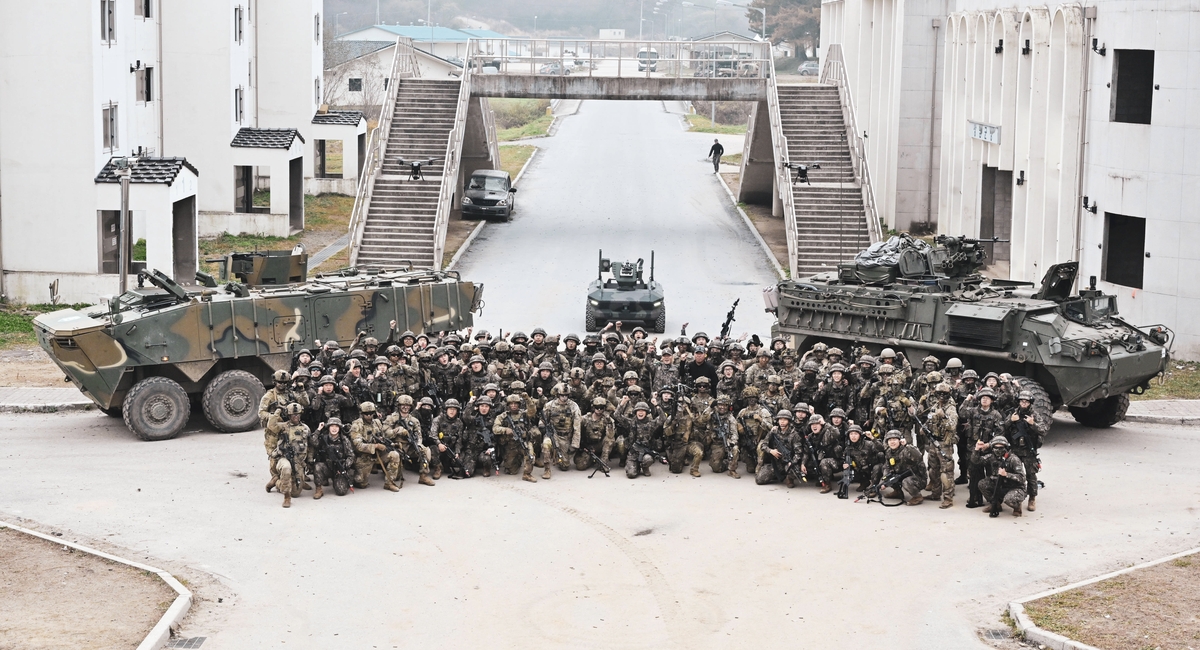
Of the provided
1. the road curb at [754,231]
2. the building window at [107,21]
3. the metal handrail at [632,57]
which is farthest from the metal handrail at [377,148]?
the road curb at [754,231]

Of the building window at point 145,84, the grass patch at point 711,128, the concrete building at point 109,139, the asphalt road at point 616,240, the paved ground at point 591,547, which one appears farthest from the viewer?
the grass patch at point 711,128

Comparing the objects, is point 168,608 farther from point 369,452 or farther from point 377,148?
point 377,148

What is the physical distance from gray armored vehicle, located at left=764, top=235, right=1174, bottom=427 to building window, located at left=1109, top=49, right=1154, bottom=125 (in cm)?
602

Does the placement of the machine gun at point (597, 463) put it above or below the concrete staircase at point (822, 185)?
below

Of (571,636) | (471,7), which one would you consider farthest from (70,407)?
(471,7)

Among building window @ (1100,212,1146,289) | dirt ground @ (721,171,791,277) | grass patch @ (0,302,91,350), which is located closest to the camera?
grass patch @ (0,302,91,350)

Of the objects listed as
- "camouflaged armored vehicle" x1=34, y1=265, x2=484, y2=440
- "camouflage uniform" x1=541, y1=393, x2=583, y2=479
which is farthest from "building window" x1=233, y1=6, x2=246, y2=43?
"camouflage uniform" x1=541, y1=393, x2=583, y2=479

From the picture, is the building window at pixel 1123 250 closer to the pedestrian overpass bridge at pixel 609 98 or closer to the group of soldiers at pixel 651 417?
the pedestrian overpass bridge at pixel 609 98

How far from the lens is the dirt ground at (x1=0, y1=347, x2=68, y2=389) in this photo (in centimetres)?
2347

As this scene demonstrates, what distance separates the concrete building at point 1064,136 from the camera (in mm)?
26094

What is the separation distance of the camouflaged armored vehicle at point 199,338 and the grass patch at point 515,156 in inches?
1260

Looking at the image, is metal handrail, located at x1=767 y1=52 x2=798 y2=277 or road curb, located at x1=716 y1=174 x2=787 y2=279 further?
road curb, located at x1=716 y1=174 x2=787 y2=279

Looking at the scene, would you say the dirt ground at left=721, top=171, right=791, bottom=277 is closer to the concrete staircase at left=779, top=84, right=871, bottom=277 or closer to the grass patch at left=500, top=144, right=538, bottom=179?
the concrete staircase at left=779, top=84, right=871, bottom=277

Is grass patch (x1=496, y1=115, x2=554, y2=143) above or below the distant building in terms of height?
below
